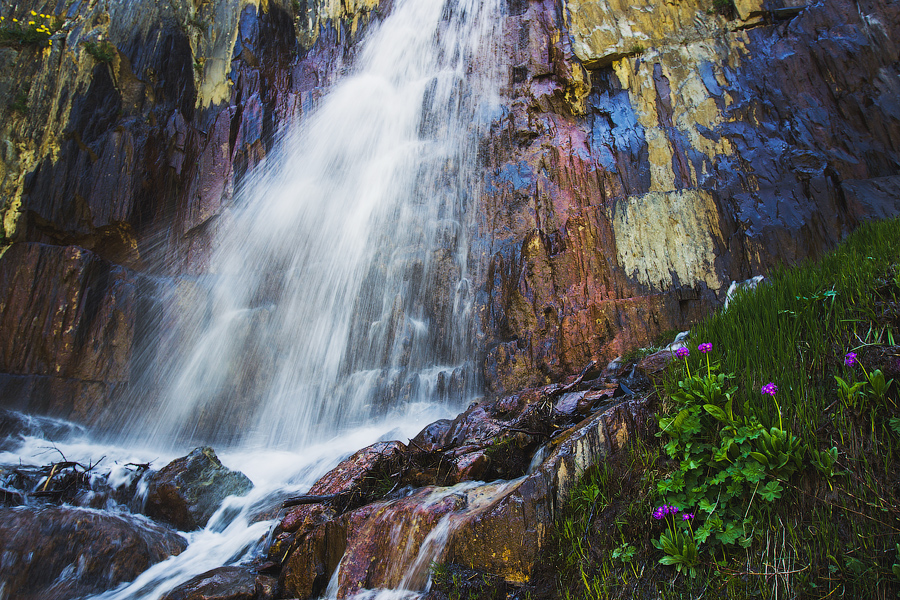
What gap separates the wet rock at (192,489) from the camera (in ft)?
18.1

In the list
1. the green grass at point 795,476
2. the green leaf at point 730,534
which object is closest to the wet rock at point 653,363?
the green grass at point 795,476

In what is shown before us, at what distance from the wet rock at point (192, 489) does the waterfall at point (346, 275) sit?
2.02m

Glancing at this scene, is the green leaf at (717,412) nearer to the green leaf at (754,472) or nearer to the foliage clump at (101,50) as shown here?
the green leaf at (754,472)

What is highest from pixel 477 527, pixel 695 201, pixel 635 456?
pixel 695 201

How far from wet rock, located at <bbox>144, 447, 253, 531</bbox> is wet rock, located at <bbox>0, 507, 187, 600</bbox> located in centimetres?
67

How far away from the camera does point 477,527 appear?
112 inches

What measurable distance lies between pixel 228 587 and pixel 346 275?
669 cm

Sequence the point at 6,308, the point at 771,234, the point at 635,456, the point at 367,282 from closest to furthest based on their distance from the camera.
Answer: the point at 635,456, the point at 771,234, the point at 6,308, the point at 367,282

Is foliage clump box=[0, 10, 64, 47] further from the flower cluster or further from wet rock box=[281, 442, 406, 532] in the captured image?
the flower cluster

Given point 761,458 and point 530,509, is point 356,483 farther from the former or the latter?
point 761,458

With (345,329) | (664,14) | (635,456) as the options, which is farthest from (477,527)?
(664,14)

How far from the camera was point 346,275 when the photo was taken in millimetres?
9797

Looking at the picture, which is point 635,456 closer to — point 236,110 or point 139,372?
point 139,372

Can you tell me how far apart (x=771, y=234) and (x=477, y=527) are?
7.19m
